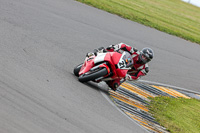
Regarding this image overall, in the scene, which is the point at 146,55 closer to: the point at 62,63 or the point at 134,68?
the point at 134,68

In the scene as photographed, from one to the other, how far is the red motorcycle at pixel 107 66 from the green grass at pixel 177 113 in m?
1.30

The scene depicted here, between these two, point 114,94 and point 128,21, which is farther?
point 128,21

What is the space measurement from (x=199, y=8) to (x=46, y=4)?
18.8 metres

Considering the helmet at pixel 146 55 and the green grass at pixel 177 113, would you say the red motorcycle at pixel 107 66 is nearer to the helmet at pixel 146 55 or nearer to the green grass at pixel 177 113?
the helmet at pixel 146 55

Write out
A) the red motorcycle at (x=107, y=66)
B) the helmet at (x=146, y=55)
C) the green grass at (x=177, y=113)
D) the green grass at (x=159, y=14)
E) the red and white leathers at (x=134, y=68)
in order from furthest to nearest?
the green grass at (x=159, y=14), the helmet at (x=146, y=55), the red and white leathers at (x=134, y=68), the green grass at (x=177, y=113), the red motorcycle at (x=107, y=66)

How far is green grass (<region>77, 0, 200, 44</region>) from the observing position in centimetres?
1714

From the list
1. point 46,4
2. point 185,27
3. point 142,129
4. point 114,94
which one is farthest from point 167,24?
point 142,129

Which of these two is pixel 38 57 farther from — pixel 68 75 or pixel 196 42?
pixel 196 42

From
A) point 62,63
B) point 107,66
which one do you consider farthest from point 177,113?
point 62,63

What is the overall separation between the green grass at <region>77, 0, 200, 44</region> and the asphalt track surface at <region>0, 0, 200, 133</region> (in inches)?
40.5

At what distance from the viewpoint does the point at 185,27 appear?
1989 centimetres

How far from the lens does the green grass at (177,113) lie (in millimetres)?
7965

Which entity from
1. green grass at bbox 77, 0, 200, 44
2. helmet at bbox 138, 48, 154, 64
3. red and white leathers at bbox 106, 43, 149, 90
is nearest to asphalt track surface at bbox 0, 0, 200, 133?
red and white leathers at bbox 106, 43, 149, 90

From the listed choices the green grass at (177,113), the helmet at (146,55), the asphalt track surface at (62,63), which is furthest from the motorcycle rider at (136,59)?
the green grass at (177,113)
